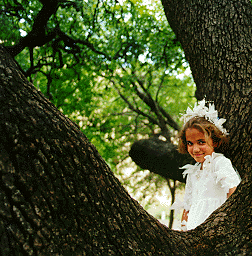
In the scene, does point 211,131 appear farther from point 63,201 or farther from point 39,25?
point 39,25

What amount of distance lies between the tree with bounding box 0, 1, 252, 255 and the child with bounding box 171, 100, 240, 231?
0.90 m

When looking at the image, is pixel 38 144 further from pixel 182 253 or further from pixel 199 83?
pixel 199 83

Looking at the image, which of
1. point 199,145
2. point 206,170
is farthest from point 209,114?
point 206,170

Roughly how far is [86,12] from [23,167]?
5669 millimetres

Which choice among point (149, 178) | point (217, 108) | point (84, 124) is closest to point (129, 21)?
point (84, 124)

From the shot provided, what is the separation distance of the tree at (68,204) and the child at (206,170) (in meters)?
0.90

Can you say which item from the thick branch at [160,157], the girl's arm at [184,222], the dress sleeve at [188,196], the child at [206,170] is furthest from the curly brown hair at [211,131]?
the thick branch at [160,157]

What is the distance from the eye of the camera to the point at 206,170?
8.80 feet

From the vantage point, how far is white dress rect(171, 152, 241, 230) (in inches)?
88.3

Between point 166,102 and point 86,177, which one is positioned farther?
point 166,102

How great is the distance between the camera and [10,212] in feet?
3.12

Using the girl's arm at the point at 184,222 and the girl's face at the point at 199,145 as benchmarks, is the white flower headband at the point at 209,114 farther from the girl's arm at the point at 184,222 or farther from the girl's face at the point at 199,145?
the girl's arm at the point at 184,222

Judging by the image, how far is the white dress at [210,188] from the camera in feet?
7.36

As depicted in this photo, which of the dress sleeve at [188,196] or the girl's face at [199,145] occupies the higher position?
the girl's face at [199,145]
